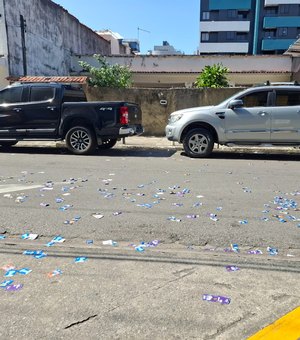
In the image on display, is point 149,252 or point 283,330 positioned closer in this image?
point 283,330

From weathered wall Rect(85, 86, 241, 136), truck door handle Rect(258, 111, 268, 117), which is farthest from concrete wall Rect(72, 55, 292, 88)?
truck door handle Rect(258, 111, 268, 117)

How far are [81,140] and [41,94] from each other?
1838mm

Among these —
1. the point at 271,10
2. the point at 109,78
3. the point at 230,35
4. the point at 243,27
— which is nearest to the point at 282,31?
the point at 271,10

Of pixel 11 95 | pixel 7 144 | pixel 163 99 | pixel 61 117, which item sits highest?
pixel 11 95

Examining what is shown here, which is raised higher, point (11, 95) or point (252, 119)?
point (11, 95)

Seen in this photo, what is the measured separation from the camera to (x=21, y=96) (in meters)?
10.9

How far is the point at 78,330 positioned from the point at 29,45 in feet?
68.3

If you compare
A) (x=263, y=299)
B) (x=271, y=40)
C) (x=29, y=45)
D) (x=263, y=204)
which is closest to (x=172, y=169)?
(x=263, y=204)

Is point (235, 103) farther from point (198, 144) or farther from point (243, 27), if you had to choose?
point (243, 27)

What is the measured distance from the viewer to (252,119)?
9.80 metres

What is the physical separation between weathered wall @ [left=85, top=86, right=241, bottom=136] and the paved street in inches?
291

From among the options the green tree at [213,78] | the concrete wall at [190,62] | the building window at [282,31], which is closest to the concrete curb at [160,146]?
the green tree at [213,78]

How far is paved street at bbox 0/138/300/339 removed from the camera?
2.71m

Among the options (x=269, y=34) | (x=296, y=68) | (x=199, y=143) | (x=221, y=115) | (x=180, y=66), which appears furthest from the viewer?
(x=269, y=34)
